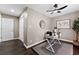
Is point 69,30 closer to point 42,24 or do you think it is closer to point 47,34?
point 47,34

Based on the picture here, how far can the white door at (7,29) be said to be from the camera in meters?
1.49

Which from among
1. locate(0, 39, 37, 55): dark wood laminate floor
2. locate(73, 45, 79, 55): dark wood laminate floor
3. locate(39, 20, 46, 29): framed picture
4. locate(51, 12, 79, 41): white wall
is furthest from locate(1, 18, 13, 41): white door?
locate(73, 45, 79, 55): dark wood laminate floor

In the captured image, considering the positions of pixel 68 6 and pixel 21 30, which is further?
pixel 21 30

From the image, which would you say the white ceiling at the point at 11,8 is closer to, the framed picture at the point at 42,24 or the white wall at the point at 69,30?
the framed picture at the point at 42,24

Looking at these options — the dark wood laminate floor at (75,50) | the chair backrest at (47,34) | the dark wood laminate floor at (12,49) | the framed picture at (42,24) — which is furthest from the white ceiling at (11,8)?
the dark wood laminate floor at (75,50)

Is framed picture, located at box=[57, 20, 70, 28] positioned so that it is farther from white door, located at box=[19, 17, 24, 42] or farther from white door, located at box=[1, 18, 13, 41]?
white door, located at box=[1, 18, 13, 41]

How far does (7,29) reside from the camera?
153 centimetres

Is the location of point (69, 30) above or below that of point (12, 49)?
above

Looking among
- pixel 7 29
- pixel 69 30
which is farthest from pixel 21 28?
pixel 69 30

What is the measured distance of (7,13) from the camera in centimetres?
147

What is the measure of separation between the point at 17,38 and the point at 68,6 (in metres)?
1.28

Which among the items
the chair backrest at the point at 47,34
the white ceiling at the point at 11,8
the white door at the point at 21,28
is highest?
the white ceiling at the point at 11,8
